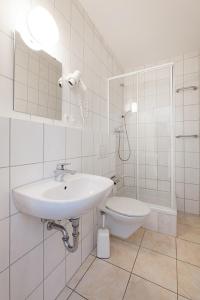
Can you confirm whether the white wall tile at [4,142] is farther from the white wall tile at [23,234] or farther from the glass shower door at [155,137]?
the glass shower door at [155,137]

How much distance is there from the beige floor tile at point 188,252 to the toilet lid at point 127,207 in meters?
0.48

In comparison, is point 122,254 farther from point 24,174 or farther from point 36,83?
point 36,83

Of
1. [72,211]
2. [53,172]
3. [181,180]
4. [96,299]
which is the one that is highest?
[53,172]

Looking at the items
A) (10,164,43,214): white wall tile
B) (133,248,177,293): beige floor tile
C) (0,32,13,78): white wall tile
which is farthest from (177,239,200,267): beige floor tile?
(0,32,13,78): white wall tile

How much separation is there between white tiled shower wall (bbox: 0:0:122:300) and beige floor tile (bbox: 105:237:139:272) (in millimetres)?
226

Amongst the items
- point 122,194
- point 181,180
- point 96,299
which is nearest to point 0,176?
point 96,299

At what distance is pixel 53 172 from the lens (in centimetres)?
101

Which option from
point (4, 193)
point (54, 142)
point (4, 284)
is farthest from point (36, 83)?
point (4, 284)

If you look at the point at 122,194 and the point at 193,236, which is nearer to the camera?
the point at 193,236

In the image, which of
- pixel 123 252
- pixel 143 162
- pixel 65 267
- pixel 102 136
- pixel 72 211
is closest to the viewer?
pixel 72 211

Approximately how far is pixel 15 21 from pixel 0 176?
2.69ft

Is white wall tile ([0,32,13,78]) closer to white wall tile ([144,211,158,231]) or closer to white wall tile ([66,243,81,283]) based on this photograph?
white wall tile ([66,243,81,283])

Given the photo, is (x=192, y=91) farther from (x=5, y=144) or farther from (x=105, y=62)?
(x=5, y=144)

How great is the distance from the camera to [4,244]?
0.71 metres
